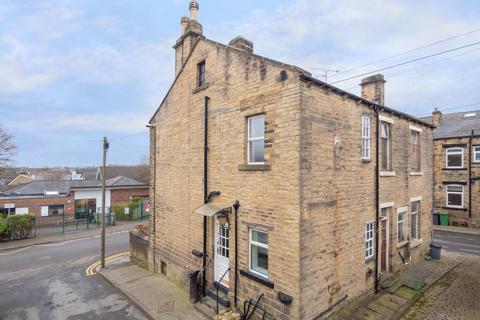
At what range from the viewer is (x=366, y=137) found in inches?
369

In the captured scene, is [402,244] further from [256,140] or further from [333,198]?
[256,140]

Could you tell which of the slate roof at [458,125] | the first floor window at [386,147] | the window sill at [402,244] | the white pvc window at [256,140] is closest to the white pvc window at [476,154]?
the slate roof at [458,125]

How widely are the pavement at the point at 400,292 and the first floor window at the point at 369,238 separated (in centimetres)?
136

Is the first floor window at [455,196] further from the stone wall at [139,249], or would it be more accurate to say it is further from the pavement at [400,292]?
the stone wall at [139,249]

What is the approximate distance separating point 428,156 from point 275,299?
38.1ft

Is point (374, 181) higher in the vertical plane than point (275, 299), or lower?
higher

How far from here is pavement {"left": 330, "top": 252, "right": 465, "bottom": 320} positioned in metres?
8.07

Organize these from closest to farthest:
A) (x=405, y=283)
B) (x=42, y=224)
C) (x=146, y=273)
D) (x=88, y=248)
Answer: (x=405, y=283), (x=146, y=273), (x=88, y=248), (x=42, y=224)

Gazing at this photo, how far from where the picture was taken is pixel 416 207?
12797 millimetres

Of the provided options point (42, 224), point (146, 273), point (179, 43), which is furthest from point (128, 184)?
point (179, 43)

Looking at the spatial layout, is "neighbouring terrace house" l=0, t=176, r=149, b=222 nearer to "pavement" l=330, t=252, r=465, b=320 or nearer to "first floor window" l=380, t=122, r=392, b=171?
"pavement" l=330, t=252, r=465, b=320

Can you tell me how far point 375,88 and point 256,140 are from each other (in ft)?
24.8

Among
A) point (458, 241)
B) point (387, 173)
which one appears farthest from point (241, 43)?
point (458, 241)

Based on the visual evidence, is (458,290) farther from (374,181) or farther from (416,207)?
(374,181)
